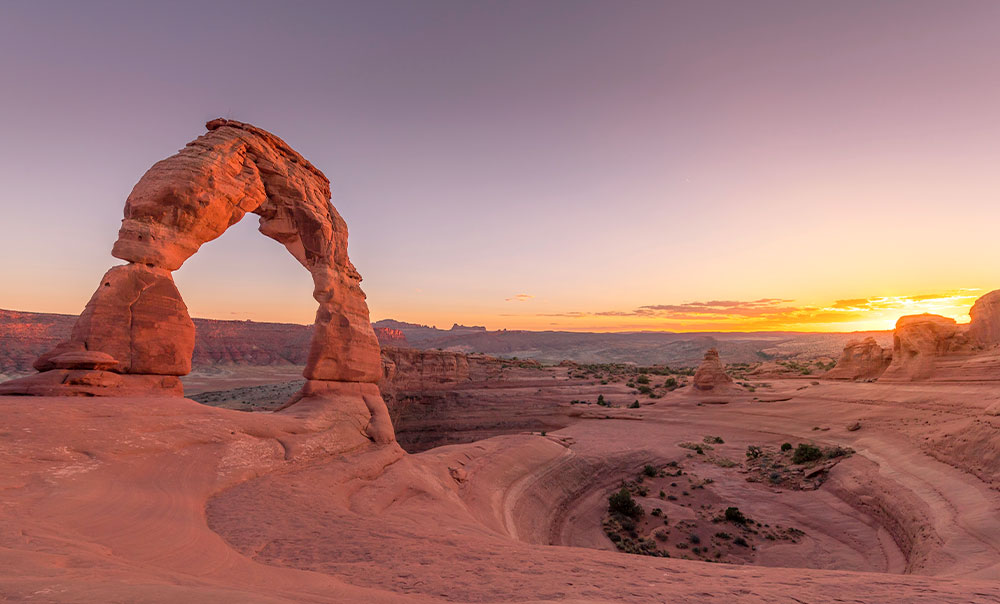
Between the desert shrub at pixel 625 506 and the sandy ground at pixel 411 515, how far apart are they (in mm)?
725

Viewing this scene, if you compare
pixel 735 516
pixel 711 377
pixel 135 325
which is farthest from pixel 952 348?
pixel 135 325

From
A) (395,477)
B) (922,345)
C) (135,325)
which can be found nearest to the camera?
(135,325)

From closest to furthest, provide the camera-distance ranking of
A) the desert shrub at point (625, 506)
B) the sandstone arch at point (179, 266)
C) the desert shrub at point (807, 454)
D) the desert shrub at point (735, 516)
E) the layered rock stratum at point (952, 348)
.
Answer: the sandstone arch at point (179, 266) → the desert shrub at point (735, 516) → the desert shrub at point (625, 506) → the desert shrub at point (807, 454) → the layered rock stratum at point (952, 348)

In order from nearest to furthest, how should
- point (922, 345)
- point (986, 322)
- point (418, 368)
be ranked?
1. point (986, 322)
2. point (922, 345)
3. point (418, 368)

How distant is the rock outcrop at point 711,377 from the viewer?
38.2 metres

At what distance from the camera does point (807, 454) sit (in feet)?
72.1

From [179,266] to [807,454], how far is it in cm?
2818

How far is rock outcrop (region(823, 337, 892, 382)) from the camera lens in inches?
1347

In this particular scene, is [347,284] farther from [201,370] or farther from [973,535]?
[201,370]

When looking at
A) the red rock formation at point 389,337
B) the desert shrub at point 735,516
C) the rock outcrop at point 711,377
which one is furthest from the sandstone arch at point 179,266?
the red rock formation at point 389,337

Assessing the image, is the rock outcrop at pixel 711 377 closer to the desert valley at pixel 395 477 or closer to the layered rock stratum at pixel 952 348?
the desert valley at pixel 395 477

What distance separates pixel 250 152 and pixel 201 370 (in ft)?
286

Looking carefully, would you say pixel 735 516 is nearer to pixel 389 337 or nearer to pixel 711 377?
pixel 711 377

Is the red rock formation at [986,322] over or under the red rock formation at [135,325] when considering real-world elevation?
under
